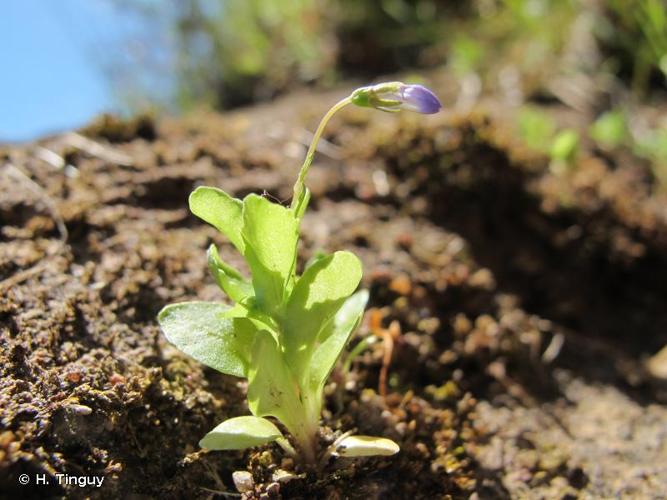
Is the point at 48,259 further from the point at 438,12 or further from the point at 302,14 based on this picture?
the point at 438,12

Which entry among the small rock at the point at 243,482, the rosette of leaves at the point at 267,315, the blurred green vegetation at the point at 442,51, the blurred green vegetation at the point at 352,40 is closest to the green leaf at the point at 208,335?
the rosette of leaves at the point at 267,315

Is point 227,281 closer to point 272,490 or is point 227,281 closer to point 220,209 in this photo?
point 220,209

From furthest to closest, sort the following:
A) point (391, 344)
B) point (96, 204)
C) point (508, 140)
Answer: point (508, 140)
point (96, 204)
point (391, 344)

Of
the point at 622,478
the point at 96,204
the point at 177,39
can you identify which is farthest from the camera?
the point at 177,39

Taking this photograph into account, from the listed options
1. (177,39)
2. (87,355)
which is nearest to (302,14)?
(177,39)

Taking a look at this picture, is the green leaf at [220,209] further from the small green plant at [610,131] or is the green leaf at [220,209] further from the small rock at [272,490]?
the small green plant at [610,131]

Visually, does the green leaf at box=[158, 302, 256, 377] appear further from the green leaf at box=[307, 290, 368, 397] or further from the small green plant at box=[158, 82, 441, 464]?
the green leaf at box=[307, 290, 368, 397]

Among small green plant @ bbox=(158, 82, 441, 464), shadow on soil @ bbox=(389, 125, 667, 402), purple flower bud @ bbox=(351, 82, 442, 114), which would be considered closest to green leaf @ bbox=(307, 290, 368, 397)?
small green plant @ bbox=(158, 82, 441, 464)
